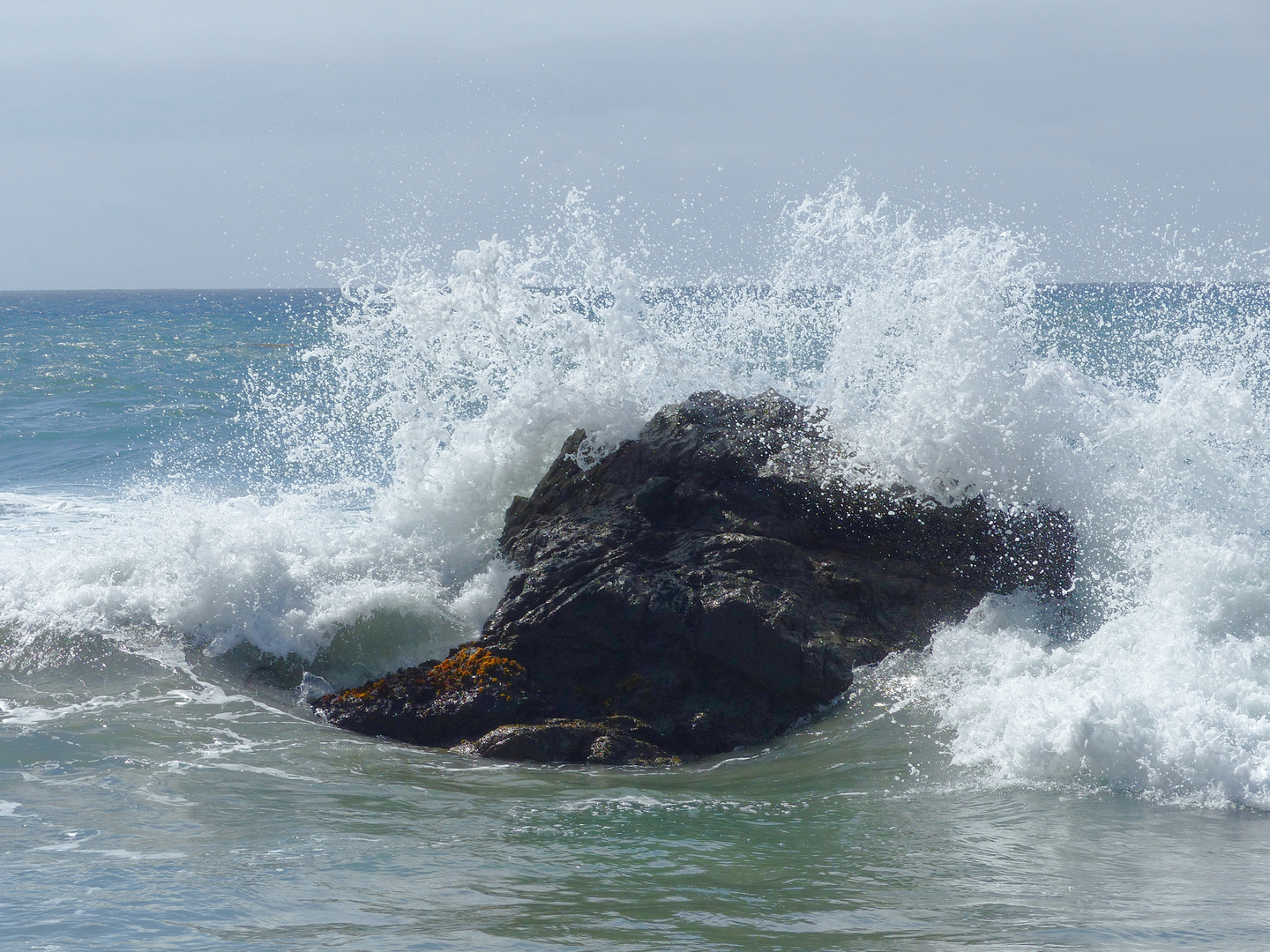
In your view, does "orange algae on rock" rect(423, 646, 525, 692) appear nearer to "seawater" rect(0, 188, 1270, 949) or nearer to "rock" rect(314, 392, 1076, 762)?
"rock" rect(314, 392, 1076, 762)

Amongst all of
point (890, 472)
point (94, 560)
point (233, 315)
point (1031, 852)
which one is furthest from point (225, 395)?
point (233, 315)

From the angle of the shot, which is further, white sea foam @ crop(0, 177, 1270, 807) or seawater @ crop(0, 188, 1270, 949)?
white sea foam @ crop(0, 177, 1270, 807)

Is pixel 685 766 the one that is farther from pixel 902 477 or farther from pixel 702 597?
pixel 902 477

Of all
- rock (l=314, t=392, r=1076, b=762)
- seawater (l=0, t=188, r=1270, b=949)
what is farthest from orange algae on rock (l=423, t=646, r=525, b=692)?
seawater (l=0, t=188, r=1270, b=949)

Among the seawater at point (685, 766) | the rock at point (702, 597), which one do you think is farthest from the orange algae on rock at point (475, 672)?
the seawater at point (685, 766)

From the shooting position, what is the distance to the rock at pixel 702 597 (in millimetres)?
5430

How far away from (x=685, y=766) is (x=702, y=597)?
0.90m

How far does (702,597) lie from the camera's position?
18.5 feet

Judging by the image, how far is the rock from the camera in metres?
5.43

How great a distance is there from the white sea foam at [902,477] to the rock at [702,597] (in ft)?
0.80

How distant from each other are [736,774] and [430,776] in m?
1.35

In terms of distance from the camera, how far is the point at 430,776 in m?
4.93

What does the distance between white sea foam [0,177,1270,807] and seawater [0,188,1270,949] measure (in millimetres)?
23

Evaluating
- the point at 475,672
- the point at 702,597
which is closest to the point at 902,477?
the point at 702,597
